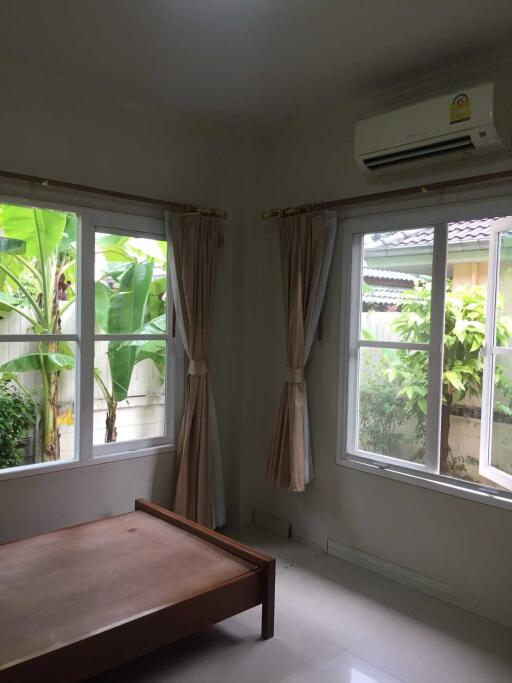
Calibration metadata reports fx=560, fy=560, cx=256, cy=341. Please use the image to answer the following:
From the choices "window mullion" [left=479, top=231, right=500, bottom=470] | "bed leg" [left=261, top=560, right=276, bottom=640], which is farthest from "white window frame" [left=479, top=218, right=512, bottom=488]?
"bed leg" [left=261, top=560, right=276, bottom=640]

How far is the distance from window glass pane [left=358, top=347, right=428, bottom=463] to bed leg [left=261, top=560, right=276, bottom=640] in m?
1.14

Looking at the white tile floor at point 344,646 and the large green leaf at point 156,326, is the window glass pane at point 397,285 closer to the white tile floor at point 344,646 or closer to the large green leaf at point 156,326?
the large green leaf at point 156,326

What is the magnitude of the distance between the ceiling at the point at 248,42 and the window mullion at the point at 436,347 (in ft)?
2.97

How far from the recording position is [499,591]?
2.73 m

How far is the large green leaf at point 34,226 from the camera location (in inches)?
122

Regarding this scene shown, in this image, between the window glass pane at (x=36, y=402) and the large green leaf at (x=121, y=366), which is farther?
the large green leaf at (x=121, y=366)

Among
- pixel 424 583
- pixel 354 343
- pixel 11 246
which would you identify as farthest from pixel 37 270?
pixel 424 583

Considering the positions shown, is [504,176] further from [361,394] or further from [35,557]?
[35,557]

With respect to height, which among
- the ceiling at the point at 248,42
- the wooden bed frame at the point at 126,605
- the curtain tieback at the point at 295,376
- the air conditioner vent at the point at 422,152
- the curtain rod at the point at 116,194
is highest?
the ceiling at the point at 248,42

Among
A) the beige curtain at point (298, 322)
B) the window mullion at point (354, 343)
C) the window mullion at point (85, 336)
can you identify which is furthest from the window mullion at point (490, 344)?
the window mullion at point (85, 336)

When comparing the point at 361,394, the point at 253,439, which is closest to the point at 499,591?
the point at 361,394

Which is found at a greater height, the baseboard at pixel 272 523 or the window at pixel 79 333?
the window at pixel 79 333

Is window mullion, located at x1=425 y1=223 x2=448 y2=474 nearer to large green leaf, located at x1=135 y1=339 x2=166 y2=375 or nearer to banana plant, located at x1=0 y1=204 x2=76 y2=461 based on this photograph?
large green leaf, located at x1=135 y1=339 x2=166 y2=375

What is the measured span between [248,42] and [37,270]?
173cm
